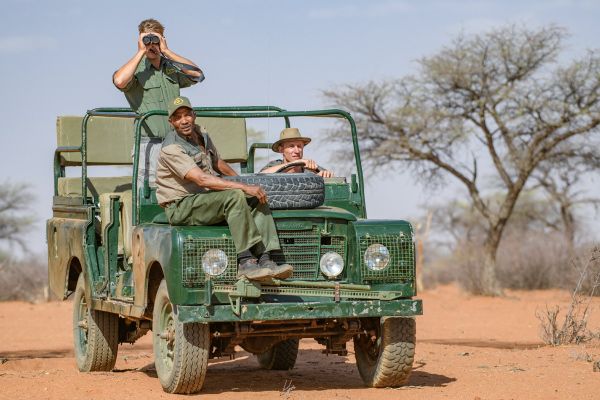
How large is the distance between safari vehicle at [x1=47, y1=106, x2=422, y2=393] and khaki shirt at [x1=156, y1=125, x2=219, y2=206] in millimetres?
280

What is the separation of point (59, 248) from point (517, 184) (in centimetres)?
1557

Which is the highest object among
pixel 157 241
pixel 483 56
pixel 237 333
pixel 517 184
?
pixel 483 56

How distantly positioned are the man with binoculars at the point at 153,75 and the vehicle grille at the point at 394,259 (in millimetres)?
2393

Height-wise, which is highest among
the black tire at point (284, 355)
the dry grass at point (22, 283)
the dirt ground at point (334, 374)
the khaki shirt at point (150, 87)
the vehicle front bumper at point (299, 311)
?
the khaki shirt at point (150, 87)

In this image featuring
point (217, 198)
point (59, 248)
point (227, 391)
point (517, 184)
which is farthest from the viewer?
point (517, 184)

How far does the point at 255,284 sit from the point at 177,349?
73cm

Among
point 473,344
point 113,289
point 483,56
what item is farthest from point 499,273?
point 113,289

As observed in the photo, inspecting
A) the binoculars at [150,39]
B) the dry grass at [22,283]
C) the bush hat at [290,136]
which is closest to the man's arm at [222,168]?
the bush hat at [290,136]

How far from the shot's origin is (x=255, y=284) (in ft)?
24.6

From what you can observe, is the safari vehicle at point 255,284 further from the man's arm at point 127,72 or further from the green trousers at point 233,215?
the man's arm at point 127,72

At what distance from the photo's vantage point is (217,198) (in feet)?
25.3

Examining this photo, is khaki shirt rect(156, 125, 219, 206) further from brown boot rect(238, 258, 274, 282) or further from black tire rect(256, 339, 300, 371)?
black tire rect(256, 339, 300, 371)

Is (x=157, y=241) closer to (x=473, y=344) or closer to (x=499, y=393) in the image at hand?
(x=499, y=393)

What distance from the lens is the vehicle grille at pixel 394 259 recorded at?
7945mm
